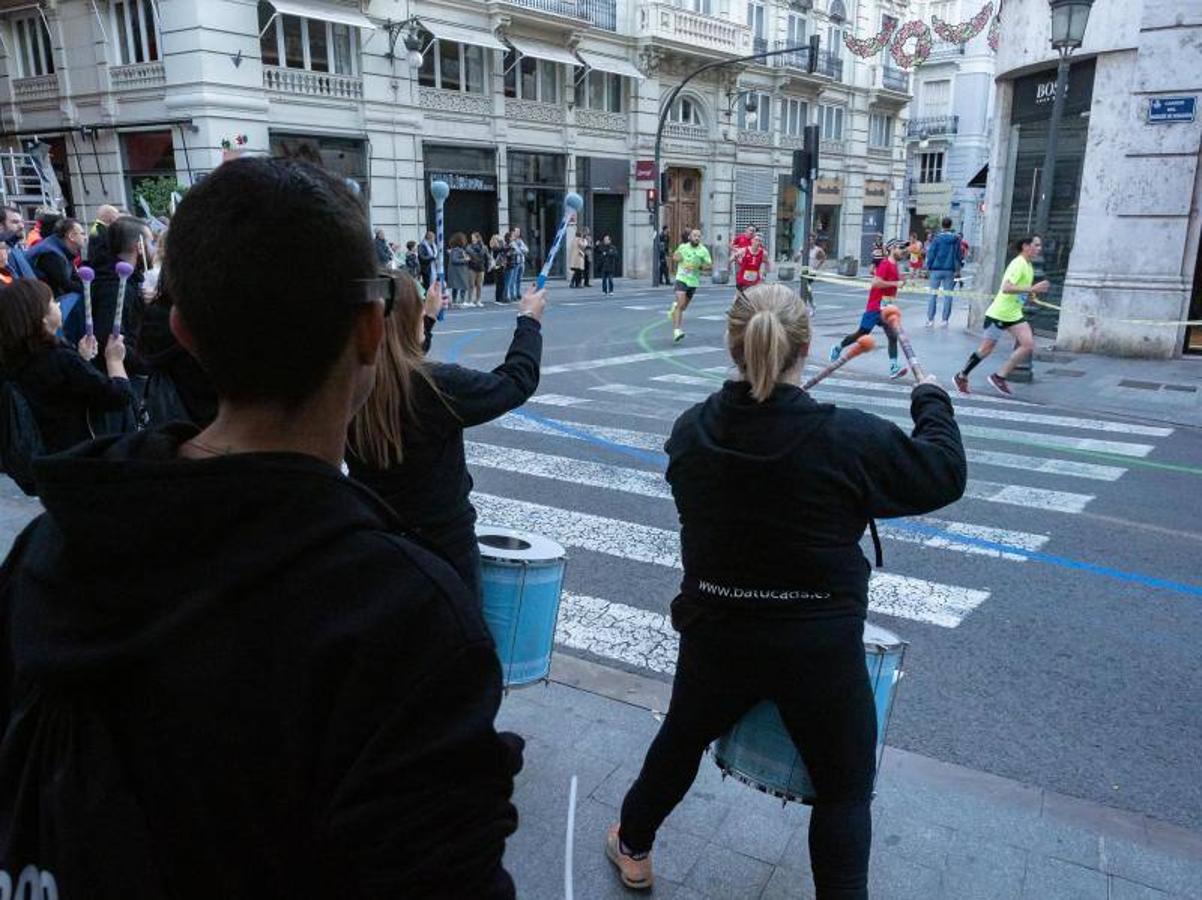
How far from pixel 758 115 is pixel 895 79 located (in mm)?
12681

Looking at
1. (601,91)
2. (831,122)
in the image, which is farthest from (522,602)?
(831,122)

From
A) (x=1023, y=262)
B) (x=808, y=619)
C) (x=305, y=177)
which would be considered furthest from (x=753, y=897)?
(x=1023, y=262)

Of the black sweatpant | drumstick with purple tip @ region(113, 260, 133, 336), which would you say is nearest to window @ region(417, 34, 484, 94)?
drumstick with purple tip @ region(113, 260, 133, 336)

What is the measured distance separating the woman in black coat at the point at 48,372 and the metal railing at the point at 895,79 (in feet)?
155

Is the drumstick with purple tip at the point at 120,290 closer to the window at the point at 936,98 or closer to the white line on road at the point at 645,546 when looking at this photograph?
the white line on road at the point at 645,546

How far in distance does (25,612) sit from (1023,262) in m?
11.7

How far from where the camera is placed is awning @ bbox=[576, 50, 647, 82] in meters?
30.2

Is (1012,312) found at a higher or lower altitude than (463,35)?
lower

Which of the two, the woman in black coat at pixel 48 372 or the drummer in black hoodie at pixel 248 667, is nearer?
the drummer in black hoodie at pixel 248 667

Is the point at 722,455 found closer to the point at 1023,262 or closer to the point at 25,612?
the point at 25,612

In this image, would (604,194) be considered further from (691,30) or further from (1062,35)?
(1062,35)

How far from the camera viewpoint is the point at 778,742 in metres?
2.48

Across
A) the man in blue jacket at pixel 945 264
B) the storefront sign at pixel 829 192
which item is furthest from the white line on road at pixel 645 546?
the storefront sign at pixel 829 192

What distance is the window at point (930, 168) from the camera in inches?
2295
